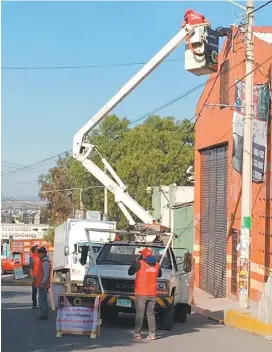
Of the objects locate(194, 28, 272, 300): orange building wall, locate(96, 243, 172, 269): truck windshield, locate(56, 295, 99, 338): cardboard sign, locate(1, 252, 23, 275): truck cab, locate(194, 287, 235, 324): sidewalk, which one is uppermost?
locate(194, 28, 272, 300): orange building wall

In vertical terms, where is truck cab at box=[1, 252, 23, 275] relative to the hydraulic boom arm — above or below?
below

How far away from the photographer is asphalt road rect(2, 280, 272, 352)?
11203mm

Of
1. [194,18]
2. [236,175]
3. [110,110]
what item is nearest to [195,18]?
[194,18]

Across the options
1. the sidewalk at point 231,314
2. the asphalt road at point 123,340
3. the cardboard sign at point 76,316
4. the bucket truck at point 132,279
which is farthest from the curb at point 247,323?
the cardboard sign at point 76,316

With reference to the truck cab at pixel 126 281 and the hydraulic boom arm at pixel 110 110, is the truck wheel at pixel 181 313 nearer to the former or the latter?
the truck cab at pixel 126 281

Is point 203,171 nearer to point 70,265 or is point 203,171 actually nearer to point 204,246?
point 204,246

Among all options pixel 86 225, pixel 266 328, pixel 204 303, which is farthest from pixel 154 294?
pixel 86 225

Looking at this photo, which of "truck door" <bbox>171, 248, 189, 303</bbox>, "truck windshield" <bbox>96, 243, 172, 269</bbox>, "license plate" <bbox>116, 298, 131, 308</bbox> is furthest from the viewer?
"truck door" <bbox>171, 248, 189, 303</bbox>

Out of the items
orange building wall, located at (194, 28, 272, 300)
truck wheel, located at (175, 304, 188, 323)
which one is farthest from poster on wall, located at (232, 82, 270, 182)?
truck wheel, located at (175, 304, 188, 323)

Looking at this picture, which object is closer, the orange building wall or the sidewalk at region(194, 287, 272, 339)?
the sidewalk at region(194, 287, 272, 339)

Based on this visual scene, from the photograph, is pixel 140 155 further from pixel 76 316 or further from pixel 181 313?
pixel 76 316

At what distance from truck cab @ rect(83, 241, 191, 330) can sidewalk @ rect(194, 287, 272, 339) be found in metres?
1.36

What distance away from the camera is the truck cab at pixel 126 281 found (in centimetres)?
1403

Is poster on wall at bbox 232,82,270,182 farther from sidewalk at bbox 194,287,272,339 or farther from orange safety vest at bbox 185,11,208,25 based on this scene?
sidewalk at bbox 194,287,272,339
